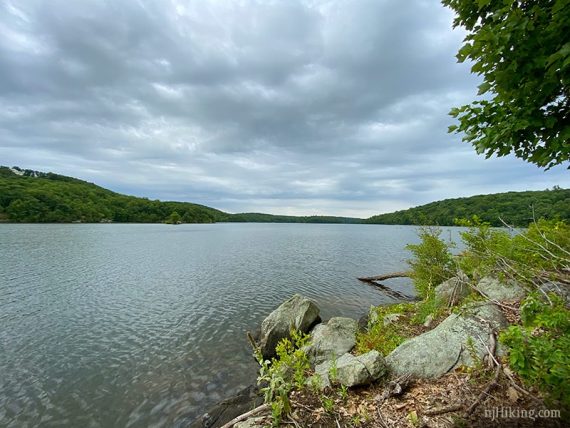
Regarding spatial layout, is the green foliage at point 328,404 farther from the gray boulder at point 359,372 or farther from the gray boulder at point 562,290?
the gray boulder at point 562,290

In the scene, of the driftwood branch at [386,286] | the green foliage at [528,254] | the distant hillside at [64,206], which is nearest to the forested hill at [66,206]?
the distant hillside at [64,206]

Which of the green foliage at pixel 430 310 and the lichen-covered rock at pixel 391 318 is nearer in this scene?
the green foliage at pixel 430 310

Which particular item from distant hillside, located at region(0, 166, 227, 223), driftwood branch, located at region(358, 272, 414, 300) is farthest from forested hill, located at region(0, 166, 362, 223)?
driftwood branch, located at region(358, 272, 414, 300)

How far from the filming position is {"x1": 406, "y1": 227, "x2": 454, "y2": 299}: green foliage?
16406 millimetres

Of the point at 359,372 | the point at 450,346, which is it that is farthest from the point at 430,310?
the point at 359,372

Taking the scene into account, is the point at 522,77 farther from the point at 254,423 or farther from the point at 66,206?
the point at 66,206

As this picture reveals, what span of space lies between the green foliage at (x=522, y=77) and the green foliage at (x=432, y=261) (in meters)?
12.9

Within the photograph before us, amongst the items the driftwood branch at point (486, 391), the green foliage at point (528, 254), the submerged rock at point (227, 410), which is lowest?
the submerged rock at point (227, 410)

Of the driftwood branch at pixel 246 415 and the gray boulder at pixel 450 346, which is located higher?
the gray boulder at pixel 450 346

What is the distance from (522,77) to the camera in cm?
425

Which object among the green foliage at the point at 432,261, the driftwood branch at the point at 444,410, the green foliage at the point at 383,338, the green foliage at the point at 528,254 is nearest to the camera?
the driftwood branch at the point at 444,410

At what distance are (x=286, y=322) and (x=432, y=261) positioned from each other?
9.95 meters

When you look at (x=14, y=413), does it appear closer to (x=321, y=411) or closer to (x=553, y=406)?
(x=321, y=411)

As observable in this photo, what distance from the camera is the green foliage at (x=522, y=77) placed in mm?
3816
